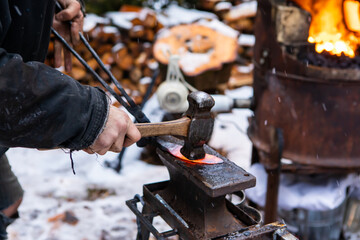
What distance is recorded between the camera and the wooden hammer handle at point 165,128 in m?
1.81

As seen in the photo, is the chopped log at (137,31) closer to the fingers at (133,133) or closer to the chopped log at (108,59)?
the chopped log at (108,59)

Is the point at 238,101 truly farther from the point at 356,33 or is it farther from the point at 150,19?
the point at 150,19

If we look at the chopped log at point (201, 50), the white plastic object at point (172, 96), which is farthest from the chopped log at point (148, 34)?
the white plastic object at point (172, 96)

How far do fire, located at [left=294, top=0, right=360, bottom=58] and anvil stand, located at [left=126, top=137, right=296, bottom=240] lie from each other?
2.10 meters

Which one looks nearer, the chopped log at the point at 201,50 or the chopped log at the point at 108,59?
the chopped log at the point at 201,50

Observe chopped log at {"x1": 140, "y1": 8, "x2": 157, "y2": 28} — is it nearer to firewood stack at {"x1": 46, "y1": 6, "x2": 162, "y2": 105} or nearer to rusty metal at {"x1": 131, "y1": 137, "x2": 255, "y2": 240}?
firewood stack at {"x1": 46, "y1": 6, "x2": 162, "y2": 105}

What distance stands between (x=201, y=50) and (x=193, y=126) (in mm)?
3206

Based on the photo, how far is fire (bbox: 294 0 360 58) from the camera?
3613 mm

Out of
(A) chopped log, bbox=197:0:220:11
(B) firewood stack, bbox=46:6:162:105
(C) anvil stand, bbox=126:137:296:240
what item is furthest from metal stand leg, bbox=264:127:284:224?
(A) chopped log, bbox=197:0:220:11

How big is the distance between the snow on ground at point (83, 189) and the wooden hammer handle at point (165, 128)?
2.09m

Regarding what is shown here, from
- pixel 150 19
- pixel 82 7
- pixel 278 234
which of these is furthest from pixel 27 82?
pixel 150 19

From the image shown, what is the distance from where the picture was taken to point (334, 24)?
12.4 feet

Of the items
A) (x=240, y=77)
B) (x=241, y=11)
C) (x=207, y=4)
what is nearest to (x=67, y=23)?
(x=240, y=77)

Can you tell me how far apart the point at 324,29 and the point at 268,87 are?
852mm
